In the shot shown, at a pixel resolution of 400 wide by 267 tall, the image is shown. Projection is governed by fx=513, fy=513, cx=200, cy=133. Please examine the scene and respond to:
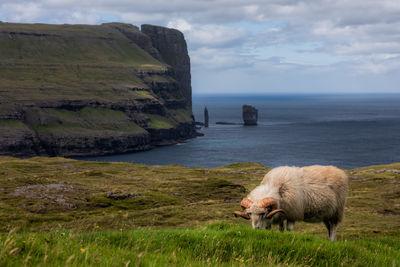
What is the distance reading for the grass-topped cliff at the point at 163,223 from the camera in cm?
885

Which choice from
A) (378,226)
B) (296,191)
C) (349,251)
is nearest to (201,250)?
(349,251)

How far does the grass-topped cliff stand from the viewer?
349 inches

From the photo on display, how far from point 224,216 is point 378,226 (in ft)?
37.7

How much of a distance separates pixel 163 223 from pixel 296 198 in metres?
19.0

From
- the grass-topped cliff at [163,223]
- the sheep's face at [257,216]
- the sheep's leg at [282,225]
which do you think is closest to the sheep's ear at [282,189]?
the sheep's leg at [282,225]

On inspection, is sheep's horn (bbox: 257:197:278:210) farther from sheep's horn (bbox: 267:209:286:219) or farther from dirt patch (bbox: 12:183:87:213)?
dirt patch (bbox: 12:183:87:213)

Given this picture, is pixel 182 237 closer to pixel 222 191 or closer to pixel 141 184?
pixel 222 191

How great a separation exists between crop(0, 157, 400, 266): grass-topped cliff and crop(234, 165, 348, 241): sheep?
1586 millimetres

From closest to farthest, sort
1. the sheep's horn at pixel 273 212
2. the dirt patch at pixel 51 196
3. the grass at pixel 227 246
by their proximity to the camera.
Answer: the grass at pixel 227 246, the sheep's horn at pixel 273 212, the dirt patch at pixel 51 196

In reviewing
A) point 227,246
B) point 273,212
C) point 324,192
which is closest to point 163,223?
point 324,192

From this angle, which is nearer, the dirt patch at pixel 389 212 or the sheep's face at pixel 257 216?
the sheep's face at pixel 257 216

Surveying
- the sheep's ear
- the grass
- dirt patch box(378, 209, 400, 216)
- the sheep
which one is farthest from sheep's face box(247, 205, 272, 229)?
dirt patch box(378, 209, 400, 216)

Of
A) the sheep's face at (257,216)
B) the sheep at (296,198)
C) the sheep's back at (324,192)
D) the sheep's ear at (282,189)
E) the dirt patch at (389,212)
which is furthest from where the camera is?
the dirt patch at (389,212)

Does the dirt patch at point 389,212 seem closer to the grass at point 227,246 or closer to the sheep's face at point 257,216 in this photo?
the sheep's face at point 257,216
